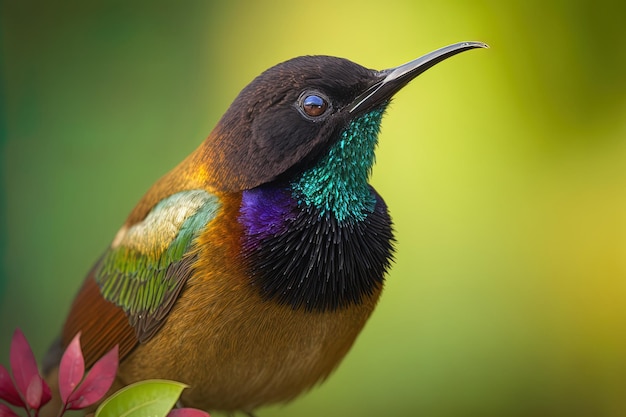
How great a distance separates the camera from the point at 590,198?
10.3ft

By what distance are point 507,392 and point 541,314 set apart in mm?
334

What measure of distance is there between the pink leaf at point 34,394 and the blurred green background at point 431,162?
6.36ft

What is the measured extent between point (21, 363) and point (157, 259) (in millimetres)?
481

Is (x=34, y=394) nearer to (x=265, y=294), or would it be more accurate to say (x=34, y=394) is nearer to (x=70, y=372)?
(x=70, y=372)

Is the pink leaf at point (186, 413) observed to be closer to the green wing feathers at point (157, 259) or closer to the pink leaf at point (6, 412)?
the pink leaf at point (6, 412)

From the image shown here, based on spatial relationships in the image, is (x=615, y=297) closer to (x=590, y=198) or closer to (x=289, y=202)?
(x=590, y=198)

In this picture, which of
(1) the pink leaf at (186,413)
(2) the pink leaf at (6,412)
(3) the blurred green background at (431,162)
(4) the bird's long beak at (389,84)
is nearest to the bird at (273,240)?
(4) the bird's long beak at (389,84)

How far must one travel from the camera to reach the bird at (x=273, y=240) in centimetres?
156

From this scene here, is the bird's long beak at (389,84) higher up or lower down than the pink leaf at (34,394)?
higher up

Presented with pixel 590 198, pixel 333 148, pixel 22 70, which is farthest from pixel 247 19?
pixel 333 148

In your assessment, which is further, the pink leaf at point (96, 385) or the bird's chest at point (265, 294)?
the bird's chest at point (265, 294)

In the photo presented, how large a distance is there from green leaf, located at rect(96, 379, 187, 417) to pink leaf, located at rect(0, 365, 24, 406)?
142mm

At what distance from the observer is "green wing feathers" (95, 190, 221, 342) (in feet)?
5.41

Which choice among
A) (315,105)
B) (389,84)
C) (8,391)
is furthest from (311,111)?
(8,391)
